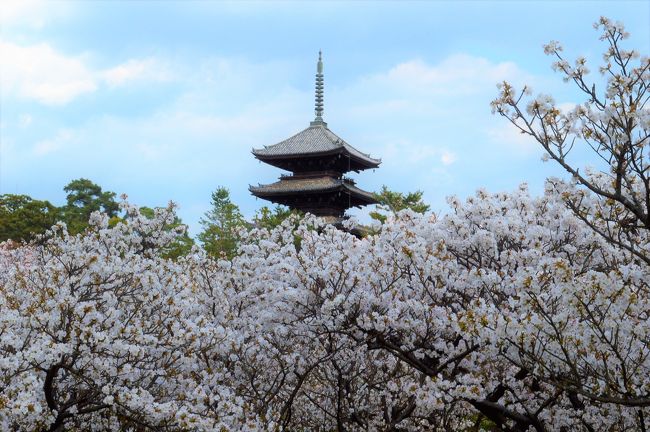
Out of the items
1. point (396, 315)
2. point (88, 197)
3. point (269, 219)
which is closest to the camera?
point (396, 315)

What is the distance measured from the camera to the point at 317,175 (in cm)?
4244

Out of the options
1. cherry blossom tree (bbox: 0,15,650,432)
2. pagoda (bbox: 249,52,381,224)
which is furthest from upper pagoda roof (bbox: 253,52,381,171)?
cherry blossom tree (bbox: 0,15,650,432)

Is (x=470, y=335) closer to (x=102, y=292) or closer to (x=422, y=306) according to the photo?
(x=422, y=306)

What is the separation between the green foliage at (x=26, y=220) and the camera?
45375 millimetres

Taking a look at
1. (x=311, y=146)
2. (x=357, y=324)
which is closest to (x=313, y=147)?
(x=311, y=146)

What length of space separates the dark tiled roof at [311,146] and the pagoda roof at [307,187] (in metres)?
1.69

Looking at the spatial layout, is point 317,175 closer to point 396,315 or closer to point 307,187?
point 307,187

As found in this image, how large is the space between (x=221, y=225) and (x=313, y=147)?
7929 millimetres

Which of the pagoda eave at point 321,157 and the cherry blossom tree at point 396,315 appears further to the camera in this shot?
the pagoda eave at point 321,157

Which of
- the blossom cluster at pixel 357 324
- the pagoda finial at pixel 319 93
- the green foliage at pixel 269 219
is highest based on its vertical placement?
the pagoda finial at pixel 319 93

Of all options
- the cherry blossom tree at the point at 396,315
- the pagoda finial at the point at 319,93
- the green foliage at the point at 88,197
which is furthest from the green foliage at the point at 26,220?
the cherry blossom tree at the point at 396,315

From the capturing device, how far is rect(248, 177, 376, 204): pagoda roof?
4028 cm

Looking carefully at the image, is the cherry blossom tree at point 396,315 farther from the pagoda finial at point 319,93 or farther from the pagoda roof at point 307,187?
the pagoda finial at point 319,93

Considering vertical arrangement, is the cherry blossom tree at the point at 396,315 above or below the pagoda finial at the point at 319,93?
below
